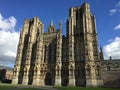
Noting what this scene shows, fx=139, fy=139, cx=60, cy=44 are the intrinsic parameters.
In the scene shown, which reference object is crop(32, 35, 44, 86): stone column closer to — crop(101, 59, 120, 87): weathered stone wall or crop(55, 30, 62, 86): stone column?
crop(55, 30, 62, 86): stone column

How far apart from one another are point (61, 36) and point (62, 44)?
270 centimetres

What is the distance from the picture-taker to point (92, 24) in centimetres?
4662

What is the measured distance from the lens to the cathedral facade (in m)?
39.0

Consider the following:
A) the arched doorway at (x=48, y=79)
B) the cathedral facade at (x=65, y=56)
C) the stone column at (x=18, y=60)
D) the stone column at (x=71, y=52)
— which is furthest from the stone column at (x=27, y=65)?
the stone column at (x=71, y=52)

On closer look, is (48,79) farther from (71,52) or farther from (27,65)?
(71,52)

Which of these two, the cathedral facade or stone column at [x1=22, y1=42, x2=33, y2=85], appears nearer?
the cathedral facade

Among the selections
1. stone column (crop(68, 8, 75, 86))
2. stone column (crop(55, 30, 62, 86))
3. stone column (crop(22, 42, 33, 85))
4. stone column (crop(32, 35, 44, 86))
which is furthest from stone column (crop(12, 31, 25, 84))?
stone column (crop(68, 8, 75, 86))

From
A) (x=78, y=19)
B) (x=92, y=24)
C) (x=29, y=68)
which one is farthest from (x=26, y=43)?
(x=92, y=24)

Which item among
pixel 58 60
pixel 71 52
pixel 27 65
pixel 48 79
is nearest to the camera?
pixel 71 52

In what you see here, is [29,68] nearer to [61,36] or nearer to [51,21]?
[61,36]

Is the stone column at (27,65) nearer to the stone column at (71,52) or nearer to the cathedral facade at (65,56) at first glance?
the cathedral facade at (65,56)

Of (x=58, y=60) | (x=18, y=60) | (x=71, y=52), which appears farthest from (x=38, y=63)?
(x=71, y=52)

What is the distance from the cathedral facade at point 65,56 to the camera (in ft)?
128

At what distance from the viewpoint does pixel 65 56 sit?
43.5 m
